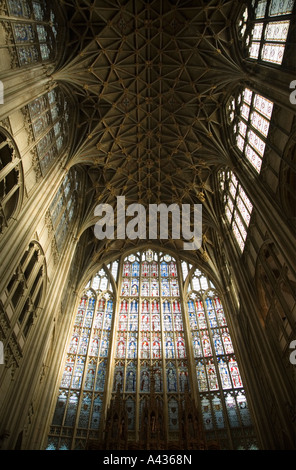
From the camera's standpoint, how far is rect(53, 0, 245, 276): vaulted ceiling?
17391mm

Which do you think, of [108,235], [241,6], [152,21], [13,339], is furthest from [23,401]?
[241,6]

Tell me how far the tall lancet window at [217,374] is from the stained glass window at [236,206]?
6309 mm

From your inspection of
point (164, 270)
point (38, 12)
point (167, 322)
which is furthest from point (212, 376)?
point (38, 12)

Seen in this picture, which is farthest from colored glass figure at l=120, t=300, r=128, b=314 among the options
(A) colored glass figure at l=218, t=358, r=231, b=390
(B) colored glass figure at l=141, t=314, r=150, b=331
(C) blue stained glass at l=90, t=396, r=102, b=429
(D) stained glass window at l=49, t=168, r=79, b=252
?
(A) colored glass figure at l=218, t=358, r=231, b=390

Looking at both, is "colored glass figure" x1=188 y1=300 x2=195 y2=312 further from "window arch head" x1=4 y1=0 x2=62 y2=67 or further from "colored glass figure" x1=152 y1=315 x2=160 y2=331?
"window arch head" x1=4 y1=0 x2=62 y2=67

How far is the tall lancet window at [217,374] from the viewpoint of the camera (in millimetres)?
16359

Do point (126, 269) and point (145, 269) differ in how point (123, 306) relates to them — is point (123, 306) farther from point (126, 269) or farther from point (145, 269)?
point (145, 269)

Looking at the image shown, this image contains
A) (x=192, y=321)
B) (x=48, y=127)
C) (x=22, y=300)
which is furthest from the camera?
(x=192, y=321)

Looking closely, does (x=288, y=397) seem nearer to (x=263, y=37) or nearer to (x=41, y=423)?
(x=41, y=423)

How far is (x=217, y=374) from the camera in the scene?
61.8 feet

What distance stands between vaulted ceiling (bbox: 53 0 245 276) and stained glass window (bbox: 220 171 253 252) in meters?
1.38

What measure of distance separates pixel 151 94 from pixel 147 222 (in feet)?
34.9

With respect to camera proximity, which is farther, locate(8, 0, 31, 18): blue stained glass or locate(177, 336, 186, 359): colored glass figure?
locate(177, 336, 186, 359): colored glass figure

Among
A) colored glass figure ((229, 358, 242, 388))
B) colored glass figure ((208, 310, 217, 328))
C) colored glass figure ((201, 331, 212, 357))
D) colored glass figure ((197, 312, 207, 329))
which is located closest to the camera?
colored glass figure ((229, 358, 242, 388))
